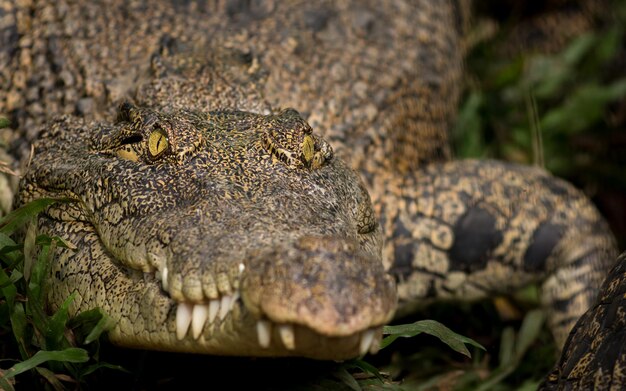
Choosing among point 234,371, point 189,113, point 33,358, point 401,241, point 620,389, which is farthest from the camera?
point 401,241

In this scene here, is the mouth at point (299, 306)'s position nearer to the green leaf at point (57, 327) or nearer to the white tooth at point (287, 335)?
the white tooth at point (287, 335)

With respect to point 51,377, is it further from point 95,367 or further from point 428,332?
point 428,332

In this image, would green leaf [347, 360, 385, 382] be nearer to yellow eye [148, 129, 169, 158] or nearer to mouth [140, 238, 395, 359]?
mouth [140, 238, 395, 359]

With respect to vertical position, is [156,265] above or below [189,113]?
below

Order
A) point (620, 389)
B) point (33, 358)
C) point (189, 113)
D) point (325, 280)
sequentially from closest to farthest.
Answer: point (325, 280) < point (620, 389) < point (33, 358) < point (189, 113)

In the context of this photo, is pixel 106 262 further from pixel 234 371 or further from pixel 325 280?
pixel 325 280

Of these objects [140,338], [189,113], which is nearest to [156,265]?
[140,338]

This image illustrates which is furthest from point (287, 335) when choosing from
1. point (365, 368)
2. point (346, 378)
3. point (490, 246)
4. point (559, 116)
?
point (559, 116)
